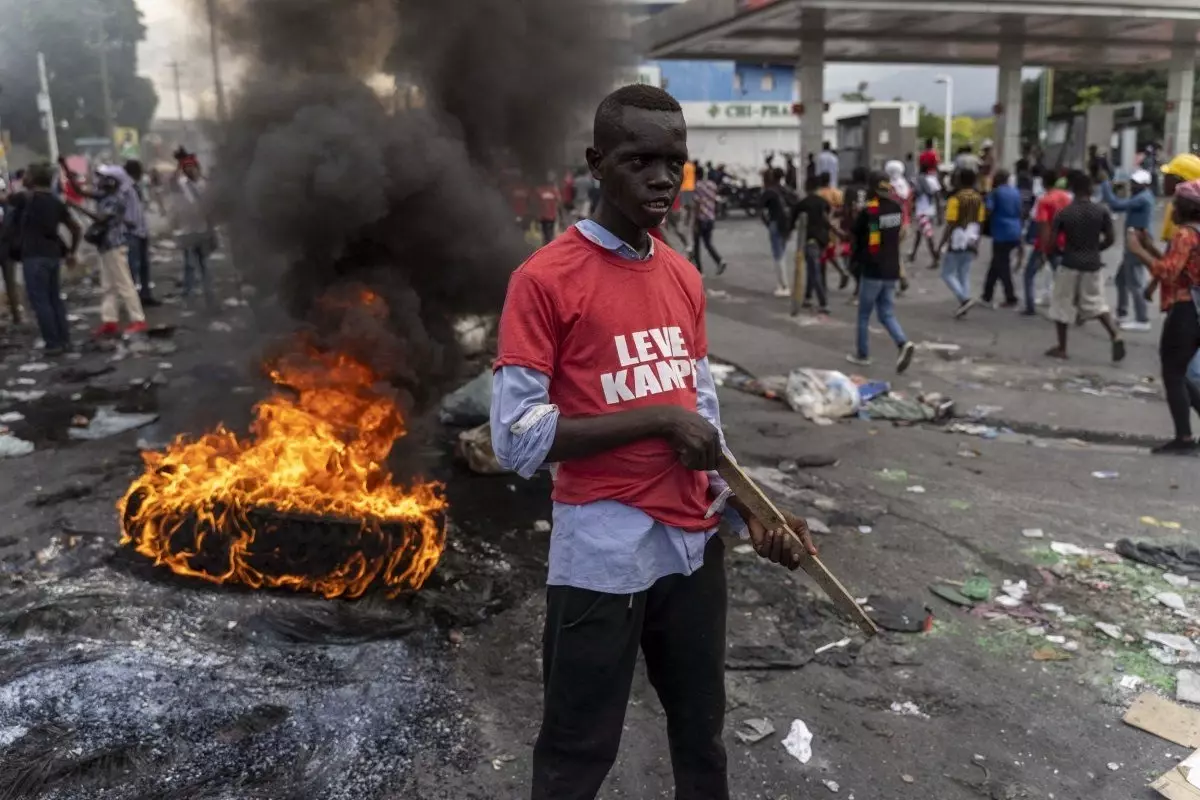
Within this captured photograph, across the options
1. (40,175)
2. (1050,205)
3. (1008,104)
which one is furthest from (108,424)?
(1008,104)

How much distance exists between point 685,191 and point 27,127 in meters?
15.1

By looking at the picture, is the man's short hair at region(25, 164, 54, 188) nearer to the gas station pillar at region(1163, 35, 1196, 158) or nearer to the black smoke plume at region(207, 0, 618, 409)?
the black smoke plume at region(207, 0, 618, 409)

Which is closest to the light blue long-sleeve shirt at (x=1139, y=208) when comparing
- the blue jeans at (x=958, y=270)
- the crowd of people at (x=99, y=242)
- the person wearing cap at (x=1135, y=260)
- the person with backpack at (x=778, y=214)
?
the person wearing cap at (x=1135, y=260)

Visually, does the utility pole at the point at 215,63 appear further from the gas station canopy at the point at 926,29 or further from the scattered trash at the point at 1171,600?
the gas station canopy at the point at 926,29

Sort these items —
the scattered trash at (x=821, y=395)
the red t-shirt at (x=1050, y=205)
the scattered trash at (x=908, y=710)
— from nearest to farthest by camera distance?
the scattered trash at (x=908, y=710)
the scattered trash at (x=821, y=395)
the red t-shirt at (x=1050, y=205)

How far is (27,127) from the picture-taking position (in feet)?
65.7

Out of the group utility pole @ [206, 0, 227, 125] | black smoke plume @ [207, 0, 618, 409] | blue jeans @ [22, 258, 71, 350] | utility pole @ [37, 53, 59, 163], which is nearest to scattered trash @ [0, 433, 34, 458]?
black smoke plume @ [207, 0, 618, 409]

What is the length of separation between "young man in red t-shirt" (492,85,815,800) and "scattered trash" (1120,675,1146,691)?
82.5 inches

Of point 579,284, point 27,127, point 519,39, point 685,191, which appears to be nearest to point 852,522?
point 579,284

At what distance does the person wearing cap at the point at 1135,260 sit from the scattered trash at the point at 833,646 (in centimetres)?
759

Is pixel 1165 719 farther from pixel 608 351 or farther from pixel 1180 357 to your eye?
pixel 1180 357

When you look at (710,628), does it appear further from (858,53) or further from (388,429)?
(858,53)

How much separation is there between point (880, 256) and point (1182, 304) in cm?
305

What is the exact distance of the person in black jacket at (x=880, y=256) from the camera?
833 cm
